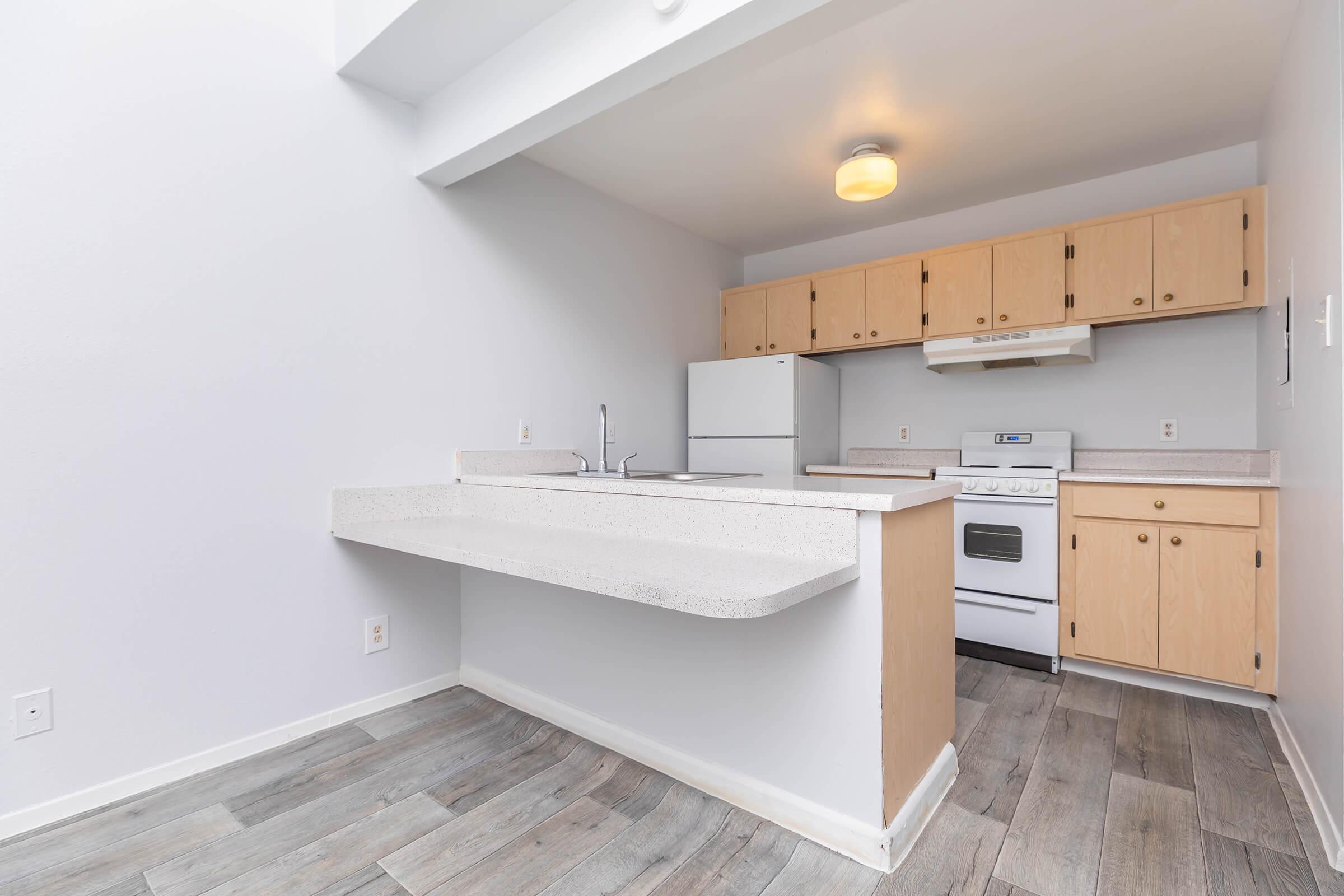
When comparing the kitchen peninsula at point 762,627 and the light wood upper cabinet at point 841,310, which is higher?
the light wood upper cabinet at point 841,310

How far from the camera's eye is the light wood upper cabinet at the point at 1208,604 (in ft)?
7.89

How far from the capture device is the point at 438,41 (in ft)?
6.75

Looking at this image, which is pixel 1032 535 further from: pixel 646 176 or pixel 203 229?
pixel 203 229

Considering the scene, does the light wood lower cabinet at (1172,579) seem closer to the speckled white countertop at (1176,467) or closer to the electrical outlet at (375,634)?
the speckled white countertop at (1176,467)

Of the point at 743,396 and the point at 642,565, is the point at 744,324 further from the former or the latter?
the point at 642,565

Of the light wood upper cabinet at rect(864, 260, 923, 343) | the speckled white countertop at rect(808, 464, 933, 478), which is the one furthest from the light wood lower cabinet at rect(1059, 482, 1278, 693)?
the light wood upper cabinet at rect(864, 260, 923, 343)

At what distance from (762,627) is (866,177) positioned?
1.98 meters

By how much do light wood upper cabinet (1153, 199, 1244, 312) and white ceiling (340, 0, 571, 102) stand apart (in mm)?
2695

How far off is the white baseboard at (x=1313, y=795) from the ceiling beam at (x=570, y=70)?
7.68 feet

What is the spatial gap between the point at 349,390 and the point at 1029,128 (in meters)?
Result: 2.99

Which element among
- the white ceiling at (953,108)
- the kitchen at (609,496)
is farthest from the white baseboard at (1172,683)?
the white ceiling at (953,108)

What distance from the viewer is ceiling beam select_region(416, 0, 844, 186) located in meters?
1.59

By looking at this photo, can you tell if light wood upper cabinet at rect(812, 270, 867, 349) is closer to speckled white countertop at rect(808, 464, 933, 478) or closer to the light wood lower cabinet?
speckled white countertop at rect(808, 464, 933, 478)

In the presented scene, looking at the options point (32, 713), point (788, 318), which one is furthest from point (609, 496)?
point (788, 318)
